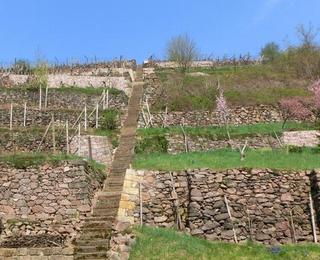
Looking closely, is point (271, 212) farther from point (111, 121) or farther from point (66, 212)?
point (111, 121)

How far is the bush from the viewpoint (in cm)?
2997

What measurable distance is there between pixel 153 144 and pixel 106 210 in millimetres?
7618

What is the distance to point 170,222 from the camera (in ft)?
68.0

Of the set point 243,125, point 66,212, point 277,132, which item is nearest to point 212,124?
point 243,125

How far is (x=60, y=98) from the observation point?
37.0 meters

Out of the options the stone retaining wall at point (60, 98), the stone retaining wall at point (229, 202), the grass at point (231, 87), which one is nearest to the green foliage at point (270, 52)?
the grass at point (231, 87)

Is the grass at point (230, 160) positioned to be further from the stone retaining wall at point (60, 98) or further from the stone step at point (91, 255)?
the stone retaining wall at point (60, 98)

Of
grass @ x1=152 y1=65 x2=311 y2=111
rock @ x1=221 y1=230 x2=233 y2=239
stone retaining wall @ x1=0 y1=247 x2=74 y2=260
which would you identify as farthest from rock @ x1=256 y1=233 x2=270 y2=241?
grass @ x1=152 y1=65 x2=311 y2=111

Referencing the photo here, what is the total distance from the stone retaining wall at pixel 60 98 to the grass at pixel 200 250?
1841cm

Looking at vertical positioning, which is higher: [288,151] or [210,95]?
[210,95]

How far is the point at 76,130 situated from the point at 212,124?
909 centimetres

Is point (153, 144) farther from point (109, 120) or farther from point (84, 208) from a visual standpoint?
point (84, 208)

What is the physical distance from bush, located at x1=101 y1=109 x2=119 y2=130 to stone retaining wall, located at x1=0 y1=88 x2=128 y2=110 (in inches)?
151

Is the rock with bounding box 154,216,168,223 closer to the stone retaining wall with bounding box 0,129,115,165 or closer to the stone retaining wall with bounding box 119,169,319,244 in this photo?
the stone retaining wall with bounding box 119,169,319,244
